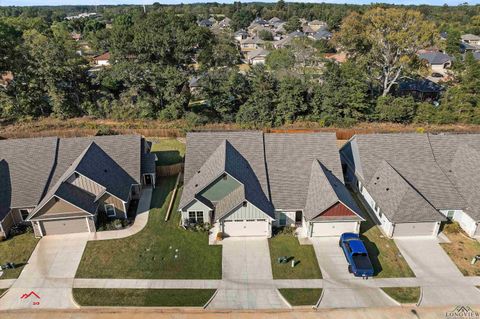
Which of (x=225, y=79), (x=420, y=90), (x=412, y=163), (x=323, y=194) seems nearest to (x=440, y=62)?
(x=420, y=90)

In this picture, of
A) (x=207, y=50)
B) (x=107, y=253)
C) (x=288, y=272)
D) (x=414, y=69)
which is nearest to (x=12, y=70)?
(x=207, y=50)

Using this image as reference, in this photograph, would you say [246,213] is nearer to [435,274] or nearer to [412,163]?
[435,274]

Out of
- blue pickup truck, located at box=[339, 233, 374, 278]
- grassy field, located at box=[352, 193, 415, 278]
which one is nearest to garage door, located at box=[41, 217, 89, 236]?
blue pickup truck, located at box=[339, 233, 374, 278]

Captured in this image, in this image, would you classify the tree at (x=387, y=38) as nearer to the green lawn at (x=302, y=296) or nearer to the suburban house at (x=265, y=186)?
the suburban house at (x=265, y=186)

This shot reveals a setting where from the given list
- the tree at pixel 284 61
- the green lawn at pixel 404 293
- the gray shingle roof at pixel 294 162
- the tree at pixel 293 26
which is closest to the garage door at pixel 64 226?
the gray shingle roof at pixel 294 162

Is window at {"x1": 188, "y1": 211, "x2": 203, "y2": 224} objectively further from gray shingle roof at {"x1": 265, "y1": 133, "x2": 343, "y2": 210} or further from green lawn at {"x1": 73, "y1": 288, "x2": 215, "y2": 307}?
green lawn at {"x1": 73, "y1": 288, "x2": 215, "y2": 307}

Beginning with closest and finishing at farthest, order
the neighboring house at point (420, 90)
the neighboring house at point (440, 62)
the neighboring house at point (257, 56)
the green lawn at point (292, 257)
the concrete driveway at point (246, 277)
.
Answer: the concrete driveway at point (246, 277), the green lawn at point (292, 257), the neighboring house at point (420, 90), the neighboring house at point (440, 62), the neighboring house at point (257, 56)

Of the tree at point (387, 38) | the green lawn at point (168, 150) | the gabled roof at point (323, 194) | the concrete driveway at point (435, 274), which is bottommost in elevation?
the green lawn at point (168, 150)
